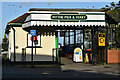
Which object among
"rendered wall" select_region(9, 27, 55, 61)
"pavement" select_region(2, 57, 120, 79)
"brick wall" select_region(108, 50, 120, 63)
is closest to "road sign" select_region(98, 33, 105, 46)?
"brick wall" select_region(108, 50, 120, 63)

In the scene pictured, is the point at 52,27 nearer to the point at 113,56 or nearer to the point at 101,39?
the point at 101,39

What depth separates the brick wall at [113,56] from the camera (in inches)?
880

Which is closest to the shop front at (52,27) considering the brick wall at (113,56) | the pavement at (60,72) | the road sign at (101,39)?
the road sign at (101,39)

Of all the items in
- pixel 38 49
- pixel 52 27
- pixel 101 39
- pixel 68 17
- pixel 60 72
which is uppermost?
pixel 68 17

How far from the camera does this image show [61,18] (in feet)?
66.4

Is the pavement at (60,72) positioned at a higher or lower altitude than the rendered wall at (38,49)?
lower

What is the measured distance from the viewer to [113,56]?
73.7 feet

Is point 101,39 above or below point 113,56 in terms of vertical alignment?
above

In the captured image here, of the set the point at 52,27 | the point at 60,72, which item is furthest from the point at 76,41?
the point at 60,72

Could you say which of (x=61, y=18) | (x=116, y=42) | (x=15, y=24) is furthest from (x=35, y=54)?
(x=116, y=42)

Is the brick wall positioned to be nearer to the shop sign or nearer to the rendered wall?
the shop sign

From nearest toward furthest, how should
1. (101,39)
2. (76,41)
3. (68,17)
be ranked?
(68,17), (101,39), (76,41)

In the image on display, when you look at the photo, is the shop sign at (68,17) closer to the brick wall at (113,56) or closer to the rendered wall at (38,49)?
the rendered wall at (38,49)

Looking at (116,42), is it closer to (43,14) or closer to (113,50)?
(113,50)
